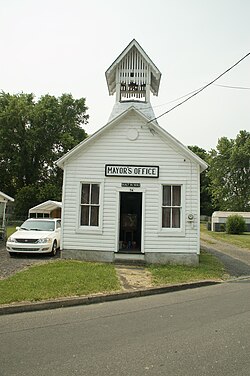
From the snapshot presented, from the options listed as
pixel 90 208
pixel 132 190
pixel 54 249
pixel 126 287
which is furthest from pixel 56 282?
pixel 54 249

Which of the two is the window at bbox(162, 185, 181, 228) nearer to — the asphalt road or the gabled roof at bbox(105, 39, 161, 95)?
the asphalt road

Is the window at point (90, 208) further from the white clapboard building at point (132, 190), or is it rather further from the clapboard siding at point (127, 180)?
the clapboard siding at point (127, 180)

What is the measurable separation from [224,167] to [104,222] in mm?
50696

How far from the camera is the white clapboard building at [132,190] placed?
Answer: 1395cm

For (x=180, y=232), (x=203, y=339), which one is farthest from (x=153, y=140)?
(x=203, y=339)

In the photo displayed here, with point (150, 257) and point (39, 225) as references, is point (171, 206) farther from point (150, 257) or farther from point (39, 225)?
point (39, 225)

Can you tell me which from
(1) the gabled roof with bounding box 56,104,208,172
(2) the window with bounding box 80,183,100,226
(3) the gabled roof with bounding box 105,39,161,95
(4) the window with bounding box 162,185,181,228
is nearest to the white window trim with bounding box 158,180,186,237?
(4) the window with bounding box 162,185,181,228

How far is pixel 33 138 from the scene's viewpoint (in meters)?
52.1

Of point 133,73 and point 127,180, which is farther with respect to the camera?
point 133,73

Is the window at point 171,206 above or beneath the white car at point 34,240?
above

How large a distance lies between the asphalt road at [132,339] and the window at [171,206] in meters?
5.69

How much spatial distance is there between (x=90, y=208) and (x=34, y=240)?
263 cm

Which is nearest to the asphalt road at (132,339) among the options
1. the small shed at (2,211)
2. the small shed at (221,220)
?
the small shed at (2,211)

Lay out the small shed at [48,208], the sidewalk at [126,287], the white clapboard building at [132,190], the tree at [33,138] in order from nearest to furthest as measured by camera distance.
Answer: the sidewalk at [126,287], the white clapboard building at [132,190], the small shed at [48,208], the tree at [33,138]
